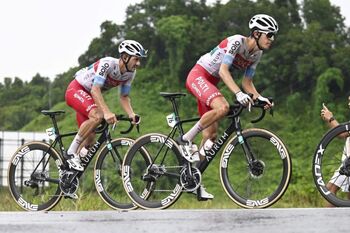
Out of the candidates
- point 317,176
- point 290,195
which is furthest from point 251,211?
point 290,195

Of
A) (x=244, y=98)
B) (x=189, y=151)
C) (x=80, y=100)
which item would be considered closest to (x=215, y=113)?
(x=244, y=98)

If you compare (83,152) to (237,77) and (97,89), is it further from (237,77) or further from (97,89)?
(237,77)

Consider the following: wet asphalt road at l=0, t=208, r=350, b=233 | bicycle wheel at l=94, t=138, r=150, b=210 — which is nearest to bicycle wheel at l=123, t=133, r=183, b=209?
bicycle wheel at l=94, t=138, r=150, b=210

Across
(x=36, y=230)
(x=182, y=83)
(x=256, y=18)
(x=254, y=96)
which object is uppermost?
(x=256, y=18)

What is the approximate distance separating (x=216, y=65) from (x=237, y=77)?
1454 inches

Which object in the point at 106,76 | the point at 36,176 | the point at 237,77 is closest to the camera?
the point at 106,76

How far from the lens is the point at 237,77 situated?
147ft

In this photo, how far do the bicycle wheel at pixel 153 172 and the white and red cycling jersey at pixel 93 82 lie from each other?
725 millimetres

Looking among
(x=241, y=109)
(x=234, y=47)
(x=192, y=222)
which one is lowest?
(x=192, y=222)

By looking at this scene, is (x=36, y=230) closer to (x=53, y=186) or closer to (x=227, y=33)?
(x=53, y=186)

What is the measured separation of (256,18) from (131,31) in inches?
2077

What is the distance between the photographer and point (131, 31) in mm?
59906

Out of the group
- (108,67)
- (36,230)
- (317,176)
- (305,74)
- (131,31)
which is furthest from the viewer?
(131,31)

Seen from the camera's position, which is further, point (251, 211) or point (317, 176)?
point (317, 176)
